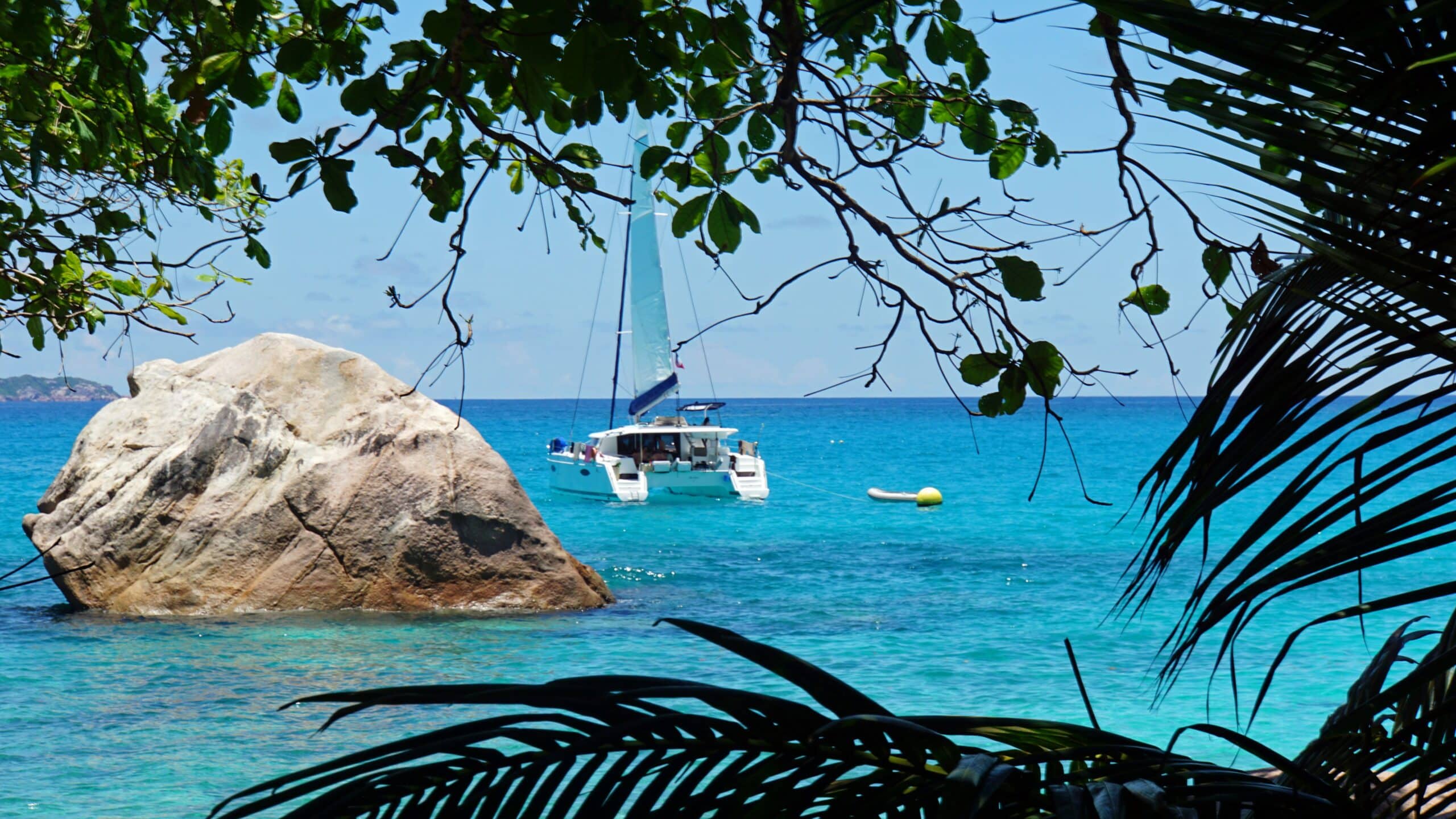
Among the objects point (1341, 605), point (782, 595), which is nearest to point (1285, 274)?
point (782, 595)

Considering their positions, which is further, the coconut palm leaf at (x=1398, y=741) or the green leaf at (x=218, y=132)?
the green leaf at (x=218, y=132)

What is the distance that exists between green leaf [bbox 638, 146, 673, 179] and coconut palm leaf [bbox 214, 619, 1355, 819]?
1.54m

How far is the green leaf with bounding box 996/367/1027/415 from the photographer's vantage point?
8.96ft

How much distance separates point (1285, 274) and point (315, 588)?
1117 cm

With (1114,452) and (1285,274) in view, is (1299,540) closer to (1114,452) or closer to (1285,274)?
(1285,274)

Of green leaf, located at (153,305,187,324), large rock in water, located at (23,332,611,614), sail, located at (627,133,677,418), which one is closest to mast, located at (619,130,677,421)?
sail, located at (627,133,677,418)

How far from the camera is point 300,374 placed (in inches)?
488

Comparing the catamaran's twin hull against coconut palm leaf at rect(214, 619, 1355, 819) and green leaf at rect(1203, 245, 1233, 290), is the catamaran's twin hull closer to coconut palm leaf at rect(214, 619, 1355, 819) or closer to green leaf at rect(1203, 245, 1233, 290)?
green leaf at rect(1203, 245, 1233, 290)

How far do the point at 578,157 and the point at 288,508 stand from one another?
370 inches

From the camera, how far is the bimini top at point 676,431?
1107 inches

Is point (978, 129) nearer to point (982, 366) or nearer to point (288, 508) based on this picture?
point (982, 366)

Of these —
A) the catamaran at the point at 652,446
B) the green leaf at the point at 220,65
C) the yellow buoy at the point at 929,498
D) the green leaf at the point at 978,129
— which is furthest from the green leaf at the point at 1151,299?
the yellow buoy at the point at 929,498

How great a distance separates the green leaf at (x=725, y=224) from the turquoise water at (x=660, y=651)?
2.14 meters

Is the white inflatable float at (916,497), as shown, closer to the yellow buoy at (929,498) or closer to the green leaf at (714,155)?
the yellow buoy at (929,498)
